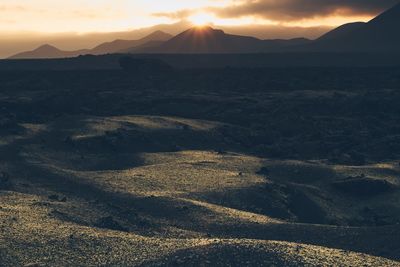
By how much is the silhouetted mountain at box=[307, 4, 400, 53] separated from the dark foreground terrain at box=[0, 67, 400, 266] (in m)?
99.4

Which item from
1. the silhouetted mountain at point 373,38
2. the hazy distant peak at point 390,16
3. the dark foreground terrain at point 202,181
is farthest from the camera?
the hazy distant peak at point 390,16

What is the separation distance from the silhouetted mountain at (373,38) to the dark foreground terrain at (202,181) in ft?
326

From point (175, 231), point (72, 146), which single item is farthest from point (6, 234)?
point (72, 146)

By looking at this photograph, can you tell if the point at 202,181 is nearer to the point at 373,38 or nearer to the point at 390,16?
the point at 373,38

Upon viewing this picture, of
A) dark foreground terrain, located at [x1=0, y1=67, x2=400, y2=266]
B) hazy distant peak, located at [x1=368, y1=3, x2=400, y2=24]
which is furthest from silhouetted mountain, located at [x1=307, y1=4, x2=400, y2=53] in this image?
dark foreground terrain, located at [x1=0, y1=67, x2=400, y2=266]

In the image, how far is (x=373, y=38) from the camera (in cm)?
15250

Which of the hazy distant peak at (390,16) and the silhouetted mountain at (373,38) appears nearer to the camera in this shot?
the silhouetted mountain at (373,38)

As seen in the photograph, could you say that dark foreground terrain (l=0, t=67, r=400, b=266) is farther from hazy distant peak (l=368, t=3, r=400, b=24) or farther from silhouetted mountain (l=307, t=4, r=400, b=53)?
hazy distant peak (l=368, t=3, r=400, b=24)

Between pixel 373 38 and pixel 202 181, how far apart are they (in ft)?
456

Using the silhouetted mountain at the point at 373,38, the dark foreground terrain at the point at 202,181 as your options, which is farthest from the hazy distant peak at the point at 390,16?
the dark foreground terrain at the point at 202,181

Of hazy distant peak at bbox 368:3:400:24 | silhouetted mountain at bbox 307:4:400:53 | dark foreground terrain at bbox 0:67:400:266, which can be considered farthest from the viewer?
hazy distant peak at bbox 368:3:400:24

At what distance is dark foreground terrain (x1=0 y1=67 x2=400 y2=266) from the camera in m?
13.7

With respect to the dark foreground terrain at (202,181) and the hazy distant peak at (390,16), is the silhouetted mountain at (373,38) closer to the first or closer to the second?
the hazy distant peak at (390,16)

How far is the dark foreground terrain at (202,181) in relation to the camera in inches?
539
